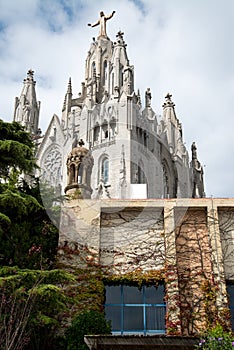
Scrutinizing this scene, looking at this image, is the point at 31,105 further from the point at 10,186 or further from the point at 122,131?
the point at 10,186

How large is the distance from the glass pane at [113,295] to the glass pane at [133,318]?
0.35 m

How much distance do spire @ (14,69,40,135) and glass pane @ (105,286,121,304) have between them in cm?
4201

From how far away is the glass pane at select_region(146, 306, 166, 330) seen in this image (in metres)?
12.2

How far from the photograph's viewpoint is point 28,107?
178 ft

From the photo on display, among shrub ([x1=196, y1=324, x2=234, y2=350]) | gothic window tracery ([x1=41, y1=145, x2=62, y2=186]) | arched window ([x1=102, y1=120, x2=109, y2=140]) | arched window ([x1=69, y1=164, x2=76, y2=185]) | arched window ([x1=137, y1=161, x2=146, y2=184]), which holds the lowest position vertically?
shrub ([x1=196, y1=324, x2=234, y2=350])

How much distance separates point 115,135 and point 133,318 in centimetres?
3420

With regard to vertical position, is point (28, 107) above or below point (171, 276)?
above

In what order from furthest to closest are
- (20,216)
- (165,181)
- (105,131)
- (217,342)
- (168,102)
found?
(168,102)
(165,181)
(105,131)
(20,216)
(217,342)

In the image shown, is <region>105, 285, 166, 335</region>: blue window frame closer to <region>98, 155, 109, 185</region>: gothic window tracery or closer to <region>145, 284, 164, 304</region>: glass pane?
<region>145, 284, 164, 304</region>: glass pane

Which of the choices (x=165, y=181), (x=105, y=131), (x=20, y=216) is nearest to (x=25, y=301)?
(x=20, y=216)

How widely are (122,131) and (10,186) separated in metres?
33.7

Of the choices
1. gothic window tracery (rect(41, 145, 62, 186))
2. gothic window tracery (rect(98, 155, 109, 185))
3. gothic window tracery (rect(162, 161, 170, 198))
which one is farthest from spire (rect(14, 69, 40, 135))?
gothic window tracery (rect(162, 161, 170, 198))

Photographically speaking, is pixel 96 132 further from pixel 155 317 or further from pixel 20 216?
pixel 155 317

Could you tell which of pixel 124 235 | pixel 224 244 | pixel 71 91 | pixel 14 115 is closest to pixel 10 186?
pixel 124 235
